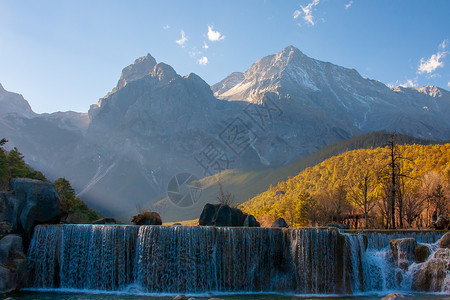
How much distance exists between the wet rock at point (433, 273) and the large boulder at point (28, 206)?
1273 inches

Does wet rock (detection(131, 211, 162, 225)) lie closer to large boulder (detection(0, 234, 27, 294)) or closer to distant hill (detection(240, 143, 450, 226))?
large boulder (detection(0, 234, 27, 294))

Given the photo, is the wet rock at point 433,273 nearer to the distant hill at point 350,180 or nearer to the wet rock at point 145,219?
the distant hill at point 350,180

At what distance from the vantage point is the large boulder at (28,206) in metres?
34.4

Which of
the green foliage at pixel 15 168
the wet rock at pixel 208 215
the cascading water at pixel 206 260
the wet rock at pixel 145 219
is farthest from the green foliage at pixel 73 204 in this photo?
the cascading water at pixel 206 260

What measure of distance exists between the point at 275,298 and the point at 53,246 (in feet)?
63.7

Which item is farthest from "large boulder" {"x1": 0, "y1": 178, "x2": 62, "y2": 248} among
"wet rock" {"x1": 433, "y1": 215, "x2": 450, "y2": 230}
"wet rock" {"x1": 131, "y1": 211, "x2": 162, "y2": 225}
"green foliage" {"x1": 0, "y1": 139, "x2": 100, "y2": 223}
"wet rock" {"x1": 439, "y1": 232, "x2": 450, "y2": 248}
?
"wet rock" {"x1": 433, "y1": 215, "x2": 450, "y2": 230}

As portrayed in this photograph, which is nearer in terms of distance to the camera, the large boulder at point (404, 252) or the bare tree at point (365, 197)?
the large boulder at point (404, 252)

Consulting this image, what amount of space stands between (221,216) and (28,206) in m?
22.4

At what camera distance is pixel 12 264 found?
30734 mm

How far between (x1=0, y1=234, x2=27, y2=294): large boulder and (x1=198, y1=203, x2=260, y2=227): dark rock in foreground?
2254cm

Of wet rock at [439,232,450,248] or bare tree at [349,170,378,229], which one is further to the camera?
bare tree at [349,170,378,229]

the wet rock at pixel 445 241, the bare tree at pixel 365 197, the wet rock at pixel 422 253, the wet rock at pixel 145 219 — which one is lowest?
the wet rock at pixel 422 253

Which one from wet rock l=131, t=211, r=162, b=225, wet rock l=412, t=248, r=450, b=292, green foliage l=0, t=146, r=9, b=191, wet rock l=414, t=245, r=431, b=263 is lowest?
wet rock l=412, t=248, r=450, b=292

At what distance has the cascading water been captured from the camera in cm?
3162
